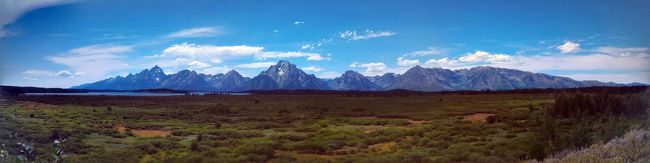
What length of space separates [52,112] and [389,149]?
14472 millimetres

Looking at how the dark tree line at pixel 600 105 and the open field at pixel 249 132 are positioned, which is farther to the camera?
the dark tree line at pixel 600 105

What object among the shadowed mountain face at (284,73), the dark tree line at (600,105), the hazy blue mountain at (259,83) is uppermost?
the shadowed mountain face at (284,73)

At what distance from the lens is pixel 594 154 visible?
1190cm

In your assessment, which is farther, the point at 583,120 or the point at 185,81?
the point at 185,81

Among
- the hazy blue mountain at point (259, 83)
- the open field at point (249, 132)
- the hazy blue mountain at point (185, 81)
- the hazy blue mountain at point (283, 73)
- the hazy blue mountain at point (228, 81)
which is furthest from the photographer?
the hazy blue mountain at point (259, 83)

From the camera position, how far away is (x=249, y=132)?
67.1ft

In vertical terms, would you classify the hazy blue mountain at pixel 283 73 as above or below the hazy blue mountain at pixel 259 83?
above

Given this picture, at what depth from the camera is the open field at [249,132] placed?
54.3 ft

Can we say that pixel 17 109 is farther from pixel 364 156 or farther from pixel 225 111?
pixel 364 156

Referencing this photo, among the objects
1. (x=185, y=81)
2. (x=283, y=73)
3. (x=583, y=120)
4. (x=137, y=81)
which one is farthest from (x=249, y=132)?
Result: (x=583, y=120)

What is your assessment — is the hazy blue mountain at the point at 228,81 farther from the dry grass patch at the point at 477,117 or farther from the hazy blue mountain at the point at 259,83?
the dry grass patch at the point at 477,117

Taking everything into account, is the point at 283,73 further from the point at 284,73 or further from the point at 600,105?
the point at 600,105

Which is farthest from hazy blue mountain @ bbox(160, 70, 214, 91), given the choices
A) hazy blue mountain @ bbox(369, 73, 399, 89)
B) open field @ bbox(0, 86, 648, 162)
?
hazy blue mountain @ bbox(369, 73, 399, 89)

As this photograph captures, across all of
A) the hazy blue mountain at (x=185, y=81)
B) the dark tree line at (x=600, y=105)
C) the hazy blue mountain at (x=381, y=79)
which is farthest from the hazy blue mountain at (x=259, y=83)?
the dark tree line at (x=600, y=105)
